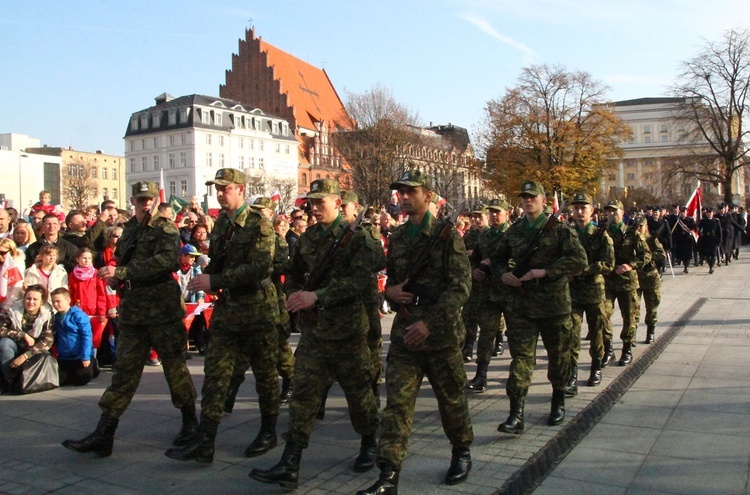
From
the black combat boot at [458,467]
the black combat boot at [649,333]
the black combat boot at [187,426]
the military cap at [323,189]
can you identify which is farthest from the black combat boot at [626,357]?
the black combat boot at [187,426]

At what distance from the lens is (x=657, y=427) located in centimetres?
621

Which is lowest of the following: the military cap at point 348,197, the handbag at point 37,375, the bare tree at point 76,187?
the handbag at point 37,375

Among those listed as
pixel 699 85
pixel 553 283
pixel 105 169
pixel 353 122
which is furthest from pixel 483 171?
pixel 105 169

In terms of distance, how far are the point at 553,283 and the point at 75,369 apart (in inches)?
209

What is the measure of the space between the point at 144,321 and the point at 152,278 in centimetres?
34

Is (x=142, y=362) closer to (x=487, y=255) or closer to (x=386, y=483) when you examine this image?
(x=386, y=483)

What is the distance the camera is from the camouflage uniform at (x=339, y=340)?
4.88 m

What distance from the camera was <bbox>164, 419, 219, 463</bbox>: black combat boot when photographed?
5.20 metres

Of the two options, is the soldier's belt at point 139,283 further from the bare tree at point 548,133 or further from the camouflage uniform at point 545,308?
the bare tree at point 548,133

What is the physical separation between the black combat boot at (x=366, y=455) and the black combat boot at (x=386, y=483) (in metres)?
0.67

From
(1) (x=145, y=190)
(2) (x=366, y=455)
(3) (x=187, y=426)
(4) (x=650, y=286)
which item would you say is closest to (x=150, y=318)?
(3) (x=187, y=426)

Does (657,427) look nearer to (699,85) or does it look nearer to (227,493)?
(227,493)

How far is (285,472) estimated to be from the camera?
4605mm

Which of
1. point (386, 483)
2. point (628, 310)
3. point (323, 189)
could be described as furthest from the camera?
point (628, 310)
